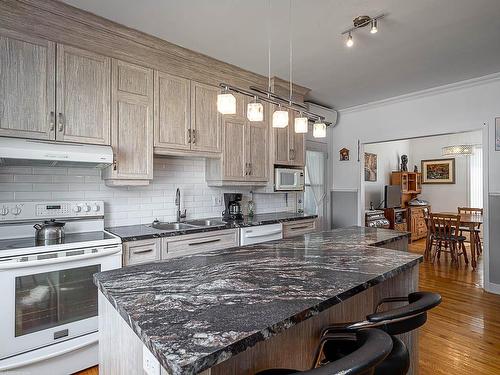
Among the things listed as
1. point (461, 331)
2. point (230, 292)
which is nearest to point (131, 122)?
point (230, 292)

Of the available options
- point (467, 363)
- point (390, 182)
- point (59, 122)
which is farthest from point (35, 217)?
point (390, 182)

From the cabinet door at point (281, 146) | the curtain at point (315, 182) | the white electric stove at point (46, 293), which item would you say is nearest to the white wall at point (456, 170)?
the curtain at point (315, 182)

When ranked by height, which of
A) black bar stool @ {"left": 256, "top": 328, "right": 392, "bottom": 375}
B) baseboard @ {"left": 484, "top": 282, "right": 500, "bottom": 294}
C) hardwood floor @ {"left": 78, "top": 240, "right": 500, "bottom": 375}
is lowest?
hardwood floor @ {"left": 78, "top": 240, "right": 500, "bottom": 375}

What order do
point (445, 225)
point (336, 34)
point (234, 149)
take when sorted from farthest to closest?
point (445, 225) < point (234, 149) < point (336, 34)

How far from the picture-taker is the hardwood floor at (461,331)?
6.86 ft

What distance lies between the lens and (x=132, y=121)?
2.57 m

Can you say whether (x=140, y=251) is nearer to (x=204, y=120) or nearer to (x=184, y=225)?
(x=184, y=225)

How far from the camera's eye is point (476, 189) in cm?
698

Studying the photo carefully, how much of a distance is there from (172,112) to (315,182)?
2.97 meters

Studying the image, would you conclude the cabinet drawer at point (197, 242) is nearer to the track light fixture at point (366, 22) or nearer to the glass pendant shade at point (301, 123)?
the glass pendant shade at point (301, 123)

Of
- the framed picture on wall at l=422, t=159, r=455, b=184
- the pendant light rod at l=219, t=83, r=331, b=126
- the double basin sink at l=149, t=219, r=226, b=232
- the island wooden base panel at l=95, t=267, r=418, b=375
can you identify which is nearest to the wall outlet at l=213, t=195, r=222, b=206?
the double basin sink at l=149, t=219, r=226, b=232

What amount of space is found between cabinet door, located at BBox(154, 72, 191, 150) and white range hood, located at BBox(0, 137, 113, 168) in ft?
1.82

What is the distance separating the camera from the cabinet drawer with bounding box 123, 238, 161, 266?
7.49 feet

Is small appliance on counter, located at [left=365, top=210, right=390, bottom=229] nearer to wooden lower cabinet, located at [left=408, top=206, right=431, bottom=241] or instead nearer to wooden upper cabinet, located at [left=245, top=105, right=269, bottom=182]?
wooden lower cabinet, located at [left=408, top=206, right=431, bottom=241]
